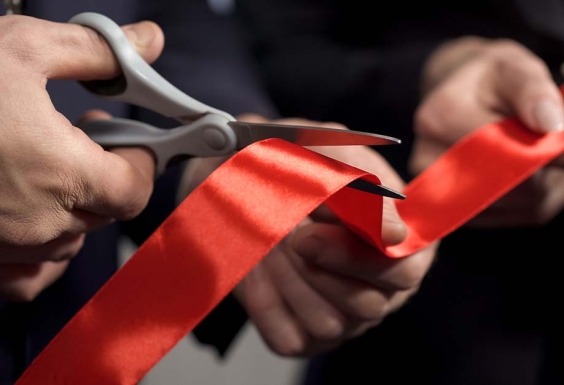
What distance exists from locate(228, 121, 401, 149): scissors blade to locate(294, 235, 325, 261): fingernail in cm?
9

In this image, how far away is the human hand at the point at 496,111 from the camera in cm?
52

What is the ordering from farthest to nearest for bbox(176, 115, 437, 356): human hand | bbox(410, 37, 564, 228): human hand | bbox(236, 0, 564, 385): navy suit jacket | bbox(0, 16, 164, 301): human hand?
bbox(236, 0, 564, 385): navy suit jacket → bbox(410, 37, 564, 228): human hand → bbox(176, 115, 437, 356): human hand → bbox(0, 16, 164, 301): human hand

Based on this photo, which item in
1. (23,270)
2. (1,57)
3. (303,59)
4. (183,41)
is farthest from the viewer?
(303,59)

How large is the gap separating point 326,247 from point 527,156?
195 millimetres

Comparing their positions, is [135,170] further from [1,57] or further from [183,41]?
[183,41]

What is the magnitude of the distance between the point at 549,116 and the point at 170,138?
317mm

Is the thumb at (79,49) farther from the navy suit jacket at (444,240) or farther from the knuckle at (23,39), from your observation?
the navy suit jacket at (444,240)

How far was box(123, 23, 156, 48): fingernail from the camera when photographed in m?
0.35

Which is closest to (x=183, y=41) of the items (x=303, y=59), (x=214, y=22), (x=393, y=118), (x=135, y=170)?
(x=214, y=22)

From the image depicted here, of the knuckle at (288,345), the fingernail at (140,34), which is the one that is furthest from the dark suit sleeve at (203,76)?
the fingernail at (140,34)

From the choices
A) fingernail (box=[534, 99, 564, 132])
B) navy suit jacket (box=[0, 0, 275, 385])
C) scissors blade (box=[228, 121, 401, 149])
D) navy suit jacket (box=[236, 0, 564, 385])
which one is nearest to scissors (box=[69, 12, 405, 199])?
scissors blade (box=[228, 121, 401, 149])

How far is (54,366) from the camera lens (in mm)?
321

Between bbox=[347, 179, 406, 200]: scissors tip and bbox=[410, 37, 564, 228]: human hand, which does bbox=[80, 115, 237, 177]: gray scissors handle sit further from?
bbox=[410, 37, 564, 228]: human hand

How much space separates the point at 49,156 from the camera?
28 cm
